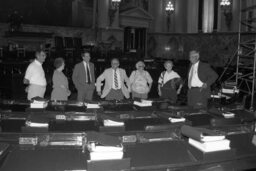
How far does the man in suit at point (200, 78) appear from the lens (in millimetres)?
6207

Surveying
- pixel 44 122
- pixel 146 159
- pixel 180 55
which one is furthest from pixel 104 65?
pixel 146 159

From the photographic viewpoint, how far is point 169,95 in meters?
6.83

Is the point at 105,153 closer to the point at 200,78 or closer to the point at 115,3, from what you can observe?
the point at 200,78

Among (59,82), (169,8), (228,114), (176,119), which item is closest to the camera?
(176,119)

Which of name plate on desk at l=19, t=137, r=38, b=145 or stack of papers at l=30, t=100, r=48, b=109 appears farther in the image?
stack of papers at l=30, t=100, r=48, b=109

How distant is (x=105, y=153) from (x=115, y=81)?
4346 millimetres

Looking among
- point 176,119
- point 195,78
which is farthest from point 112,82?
point 176,119

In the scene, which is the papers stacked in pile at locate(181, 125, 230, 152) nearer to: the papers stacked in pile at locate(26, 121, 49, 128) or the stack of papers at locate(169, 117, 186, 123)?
the stack of papers at locate(169, 117, 186, 123)

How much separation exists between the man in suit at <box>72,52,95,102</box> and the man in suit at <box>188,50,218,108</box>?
2.04 meters

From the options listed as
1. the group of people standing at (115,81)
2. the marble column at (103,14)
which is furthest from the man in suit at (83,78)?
the marble column at (103,14)

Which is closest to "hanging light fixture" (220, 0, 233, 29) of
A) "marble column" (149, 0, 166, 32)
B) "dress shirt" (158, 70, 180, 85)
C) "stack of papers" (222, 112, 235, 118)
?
"marble column" (149, 0, 166, 32)

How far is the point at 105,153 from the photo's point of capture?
7.86 feet

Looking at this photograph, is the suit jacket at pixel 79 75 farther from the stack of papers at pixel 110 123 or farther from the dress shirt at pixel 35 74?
the stack of papers at pixel 110 123

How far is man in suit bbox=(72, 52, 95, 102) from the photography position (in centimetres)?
680
